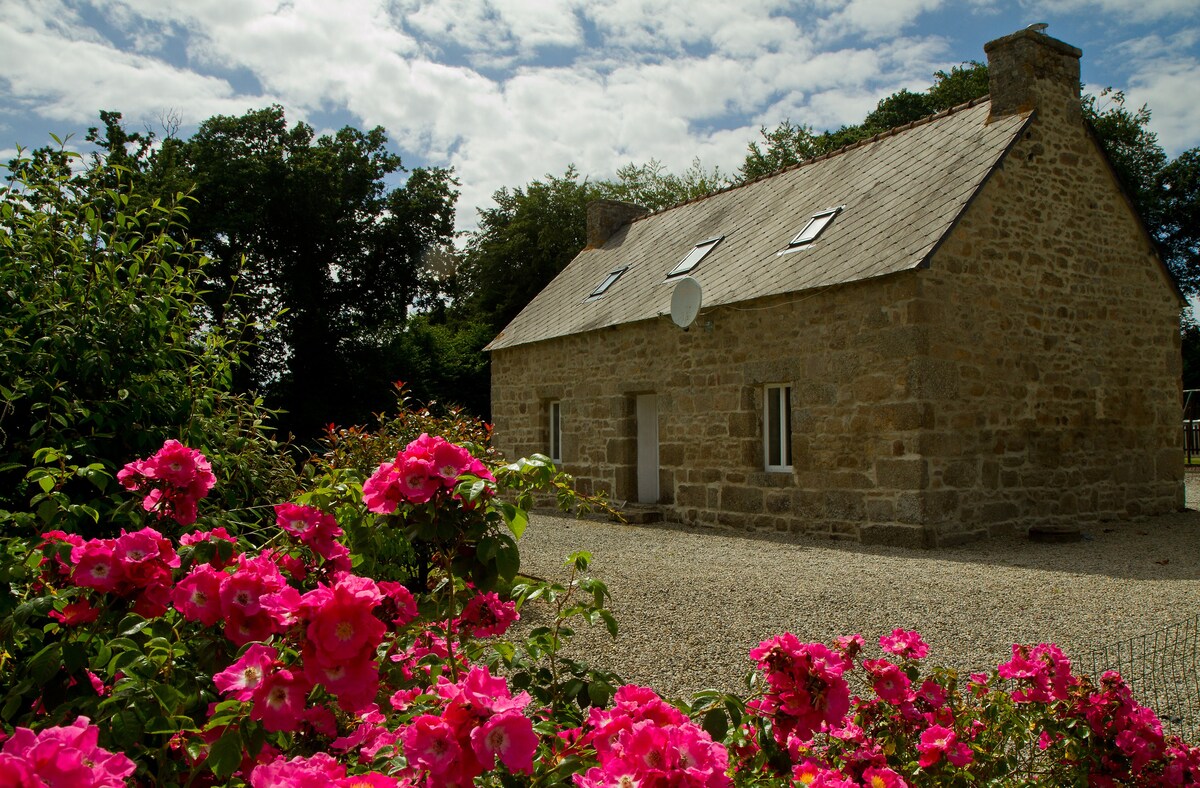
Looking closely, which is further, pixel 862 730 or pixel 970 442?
pixel 970 442

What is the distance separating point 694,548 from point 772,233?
16.6ft

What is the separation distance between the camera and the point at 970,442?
378 inches

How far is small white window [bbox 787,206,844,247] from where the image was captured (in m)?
11.3

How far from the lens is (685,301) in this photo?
1150 cm

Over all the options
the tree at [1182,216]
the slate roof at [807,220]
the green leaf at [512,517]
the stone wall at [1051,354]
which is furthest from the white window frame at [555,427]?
the tree at [1182,216]

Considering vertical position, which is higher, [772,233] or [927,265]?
[772,233]

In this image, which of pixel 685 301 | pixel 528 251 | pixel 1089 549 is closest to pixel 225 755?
pixel 1089 549

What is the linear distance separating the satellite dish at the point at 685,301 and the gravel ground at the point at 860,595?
2993mm

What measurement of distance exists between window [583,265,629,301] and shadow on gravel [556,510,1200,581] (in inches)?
198

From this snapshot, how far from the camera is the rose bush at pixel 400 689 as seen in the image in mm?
1401

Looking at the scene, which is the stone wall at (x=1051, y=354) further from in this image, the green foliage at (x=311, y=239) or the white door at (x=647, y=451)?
the green foliage at (x=311, y=239)

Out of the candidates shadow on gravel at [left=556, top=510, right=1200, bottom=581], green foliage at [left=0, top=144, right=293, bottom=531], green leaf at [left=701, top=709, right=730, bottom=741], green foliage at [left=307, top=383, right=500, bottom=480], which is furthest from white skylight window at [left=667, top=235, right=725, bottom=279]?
green leaf at [left=701, top=709, right=730, bottom=741]

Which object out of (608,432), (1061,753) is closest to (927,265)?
(608,432)

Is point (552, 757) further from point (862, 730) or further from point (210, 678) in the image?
point (862, 730)
